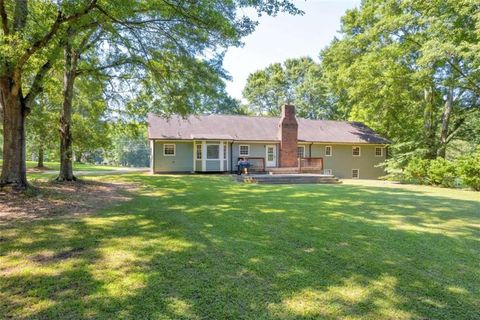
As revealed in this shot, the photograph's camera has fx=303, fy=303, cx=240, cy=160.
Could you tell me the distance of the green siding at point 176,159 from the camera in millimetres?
21688

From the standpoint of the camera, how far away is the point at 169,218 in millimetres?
6914

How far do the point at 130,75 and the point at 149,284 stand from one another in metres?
12.4

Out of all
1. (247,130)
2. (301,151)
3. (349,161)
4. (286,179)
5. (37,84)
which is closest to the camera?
(37,84)

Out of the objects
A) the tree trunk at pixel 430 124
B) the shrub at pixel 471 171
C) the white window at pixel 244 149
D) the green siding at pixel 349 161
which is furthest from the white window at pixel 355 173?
the shrub at pixel 471 171

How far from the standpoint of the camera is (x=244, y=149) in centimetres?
2322

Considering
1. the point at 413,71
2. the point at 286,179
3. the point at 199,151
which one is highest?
the point at 413,71

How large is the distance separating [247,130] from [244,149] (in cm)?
186

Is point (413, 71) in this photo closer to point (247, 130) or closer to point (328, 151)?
point (328, 151)

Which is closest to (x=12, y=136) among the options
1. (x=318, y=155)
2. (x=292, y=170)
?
(x=292, y=170)

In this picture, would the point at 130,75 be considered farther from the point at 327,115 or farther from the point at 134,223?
the point at 327,115

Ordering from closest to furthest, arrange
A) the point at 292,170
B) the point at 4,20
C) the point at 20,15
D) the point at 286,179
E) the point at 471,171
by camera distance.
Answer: the point at 20,15
the point at 4,20
the point at 471,171
the point at 286,179
the point at 292,170

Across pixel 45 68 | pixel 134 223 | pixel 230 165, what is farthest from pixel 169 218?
pixel 230 165

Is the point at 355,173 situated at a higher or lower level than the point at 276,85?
lower

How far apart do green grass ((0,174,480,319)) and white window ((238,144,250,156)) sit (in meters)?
15.8
